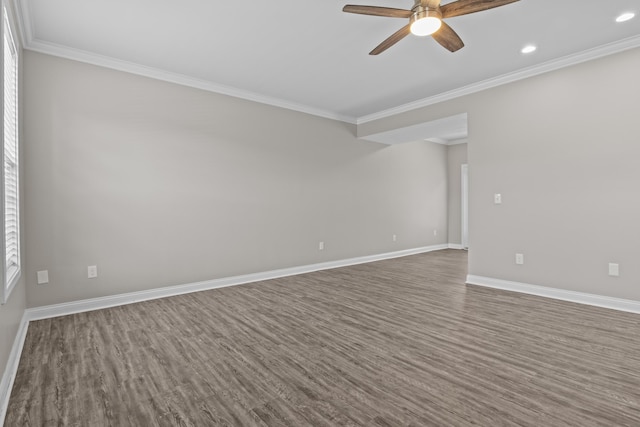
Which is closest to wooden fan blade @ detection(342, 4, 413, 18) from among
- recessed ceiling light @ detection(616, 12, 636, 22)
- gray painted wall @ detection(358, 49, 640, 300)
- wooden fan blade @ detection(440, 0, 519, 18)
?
wooden fan blade @ detection(440, 0, 519, 18)

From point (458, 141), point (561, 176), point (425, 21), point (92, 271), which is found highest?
point (458, 141)

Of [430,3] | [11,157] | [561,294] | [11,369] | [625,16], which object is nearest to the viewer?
[11,369]

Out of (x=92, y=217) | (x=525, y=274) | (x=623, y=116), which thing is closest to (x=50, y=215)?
(x=92, y=217)

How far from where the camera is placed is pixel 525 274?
397 cm

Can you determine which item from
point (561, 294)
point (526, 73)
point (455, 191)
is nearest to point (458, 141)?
point (455, 191)

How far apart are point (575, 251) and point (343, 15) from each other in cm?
348

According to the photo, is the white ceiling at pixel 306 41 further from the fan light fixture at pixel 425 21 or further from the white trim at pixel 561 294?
the white trim at pixel 561 294

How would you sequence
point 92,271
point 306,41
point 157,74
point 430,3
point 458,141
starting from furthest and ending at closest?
point 458,141 < point 157,74 < point 92,271 < point 306,41 < point 430,3

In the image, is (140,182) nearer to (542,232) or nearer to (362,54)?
(362,54)

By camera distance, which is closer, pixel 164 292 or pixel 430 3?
pixel 430 3

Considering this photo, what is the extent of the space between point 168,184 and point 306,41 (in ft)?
7.52

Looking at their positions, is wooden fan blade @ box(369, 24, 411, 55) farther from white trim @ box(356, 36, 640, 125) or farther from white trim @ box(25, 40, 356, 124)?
white trim @ box(25, 40, 356, 124)

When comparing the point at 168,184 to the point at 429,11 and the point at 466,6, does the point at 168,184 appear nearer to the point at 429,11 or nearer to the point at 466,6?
the point at 429,11

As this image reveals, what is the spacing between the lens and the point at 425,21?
7.41ft
